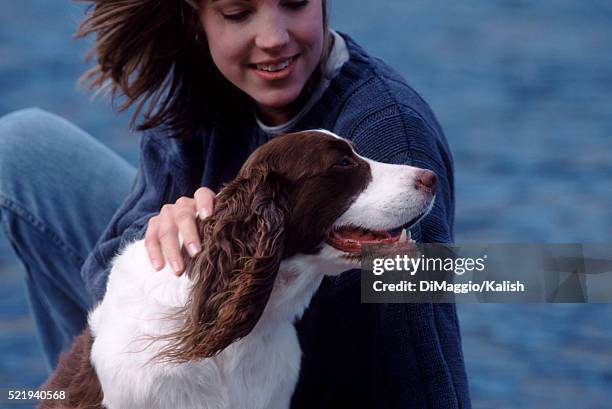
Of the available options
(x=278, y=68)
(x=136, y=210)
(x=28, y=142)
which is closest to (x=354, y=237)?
(x=278, y=68)

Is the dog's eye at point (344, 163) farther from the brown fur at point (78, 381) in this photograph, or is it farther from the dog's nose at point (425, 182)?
the brown fur at point (78, 381)

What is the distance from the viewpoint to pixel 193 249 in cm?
213

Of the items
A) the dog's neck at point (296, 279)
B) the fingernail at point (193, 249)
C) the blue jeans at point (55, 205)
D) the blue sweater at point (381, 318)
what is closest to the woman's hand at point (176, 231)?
the fingernail at point (193, 249)

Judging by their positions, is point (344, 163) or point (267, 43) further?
point (267, 43)

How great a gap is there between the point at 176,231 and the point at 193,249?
0.31 ft

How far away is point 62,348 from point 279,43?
1.39m

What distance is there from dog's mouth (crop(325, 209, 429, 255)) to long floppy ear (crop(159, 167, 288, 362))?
0.12m

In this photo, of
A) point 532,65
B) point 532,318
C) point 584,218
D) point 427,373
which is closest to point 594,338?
point 532,318

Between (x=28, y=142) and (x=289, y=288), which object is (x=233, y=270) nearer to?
(x=289, y=288)

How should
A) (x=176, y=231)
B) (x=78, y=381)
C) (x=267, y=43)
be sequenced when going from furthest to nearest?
1. (x=267, y=43)
2. (x=78, y=381)
3. (x=176, y=231)

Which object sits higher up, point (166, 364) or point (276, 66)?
point (276, 66)

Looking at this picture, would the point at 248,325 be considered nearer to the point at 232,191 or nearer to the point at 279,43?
the point at 232,191

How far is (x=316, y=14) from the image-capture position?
→ 8.13 ft

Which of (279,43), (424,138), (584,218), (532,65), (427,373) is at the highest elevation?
(532,65)
